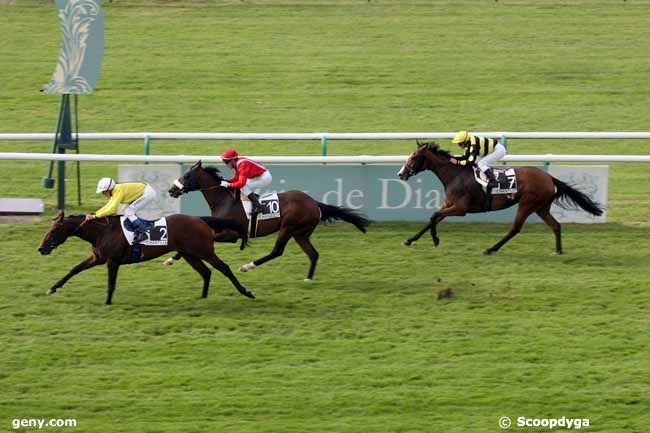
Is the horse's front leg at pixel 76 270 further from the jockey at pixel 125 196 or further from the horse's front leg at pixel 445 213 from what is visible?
the horse's front leg at pixel 445 213

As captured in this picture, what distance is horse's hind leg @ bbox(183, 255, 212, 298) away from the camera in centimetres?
1134

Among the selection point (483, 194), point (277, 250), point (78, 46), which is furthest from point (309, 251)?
point (78, 46)

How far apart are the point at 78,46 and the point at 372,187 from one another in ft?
12.6

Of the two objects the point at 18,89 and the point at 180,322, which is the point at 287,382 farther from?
the point at 18,89

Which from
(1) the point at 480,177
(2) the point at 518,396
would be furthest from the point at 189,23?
(2) the point at 518,396

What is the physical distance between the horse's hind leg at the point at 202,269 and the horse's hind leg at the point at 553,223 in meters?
3.84

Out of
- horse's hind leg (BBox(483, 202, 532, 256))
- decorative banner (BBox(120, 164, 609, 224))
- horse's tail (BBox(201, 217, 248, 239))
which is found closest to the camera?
horse's tail (BBox(201, 217, 248, 239))

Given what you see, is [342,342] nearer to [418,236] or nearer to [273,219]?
[273,219]

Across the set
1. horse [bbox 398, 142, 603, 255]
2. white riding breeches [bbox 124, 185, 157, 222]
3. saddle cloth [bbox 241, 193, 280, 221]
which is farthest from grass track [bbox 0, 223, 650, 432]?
white riding breeches [bbox 124, 185, 157, 222]

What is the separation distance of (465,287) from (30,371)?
4263 millimetres

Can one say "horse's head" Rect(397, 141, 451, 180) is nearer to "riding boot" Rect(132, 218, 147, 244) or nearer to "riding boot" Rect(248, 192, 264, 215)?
"riding boot" Rect(248, 192, 264, 215)

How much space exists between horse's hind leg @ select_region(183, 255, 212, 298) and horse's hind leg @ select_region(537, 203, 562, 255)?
3.84 m

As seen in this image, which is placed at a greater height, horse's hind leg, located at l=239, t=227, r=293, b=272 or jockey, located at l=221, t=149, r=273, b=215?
jockey, located at l=221, t=149, r=273, b=215

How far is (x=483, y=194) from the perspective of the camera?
13.3 m
